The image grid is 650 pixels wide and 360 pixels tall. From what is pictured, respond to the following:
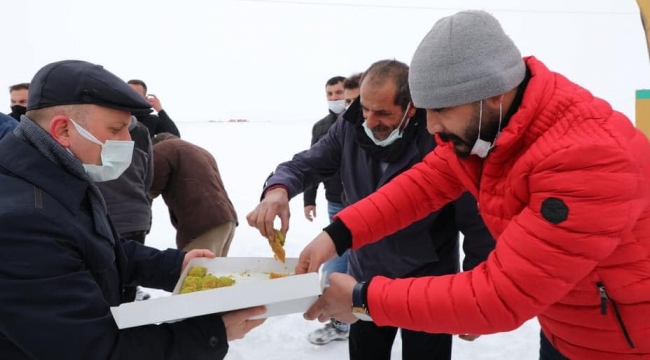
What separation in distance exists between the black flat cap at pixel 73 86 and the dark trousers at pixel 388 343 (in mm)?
1601

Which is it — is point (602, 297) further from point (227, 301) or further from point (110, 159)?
point (110, 159)

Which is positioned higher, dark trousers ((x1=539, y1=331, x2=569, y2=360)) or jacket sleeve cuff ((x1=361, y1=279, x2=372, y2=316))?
jacket sleeve cuff ((x1=361, y1=279, x2=372, y2=316))

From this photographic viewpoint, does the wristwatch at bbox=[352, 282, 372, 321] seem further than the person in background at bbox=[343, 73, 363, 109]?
No

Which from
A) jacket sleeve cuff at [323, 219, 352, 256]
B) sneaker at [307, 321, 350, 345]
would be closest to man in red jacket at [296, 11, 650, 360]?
jacket sleeve cuff at [323, 219, 352, 256]

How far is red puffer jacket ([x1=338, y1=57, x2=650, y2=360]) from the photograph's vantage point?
103 centimetres

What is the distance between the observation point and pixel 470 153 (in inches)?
53.6

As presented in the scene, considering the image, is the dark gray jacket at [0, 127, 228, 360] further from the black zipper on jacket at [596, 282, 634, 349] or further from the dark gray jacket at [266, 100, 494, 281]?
the black zipper on jacket at [596, 282, 634, 349]

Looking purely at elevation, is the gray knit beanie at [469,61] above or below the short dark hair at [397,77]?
above

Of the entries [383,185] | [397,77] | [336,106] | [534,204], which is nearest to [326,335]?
[383,185]

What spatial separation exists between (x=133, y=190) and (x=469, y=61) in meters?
2.47

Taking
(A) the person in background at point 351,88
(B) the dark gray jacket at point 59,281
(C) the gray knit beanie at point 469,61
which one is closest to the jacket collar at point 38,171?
(B) the dark gray jacket at point 59,281

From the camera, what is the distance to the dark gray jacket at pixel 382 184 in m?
2.04

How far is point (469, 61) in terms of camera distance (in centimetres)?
119

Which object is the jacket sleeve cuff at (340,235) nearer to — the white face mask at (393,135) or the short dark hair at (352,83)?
the white face mask at (393,135)
